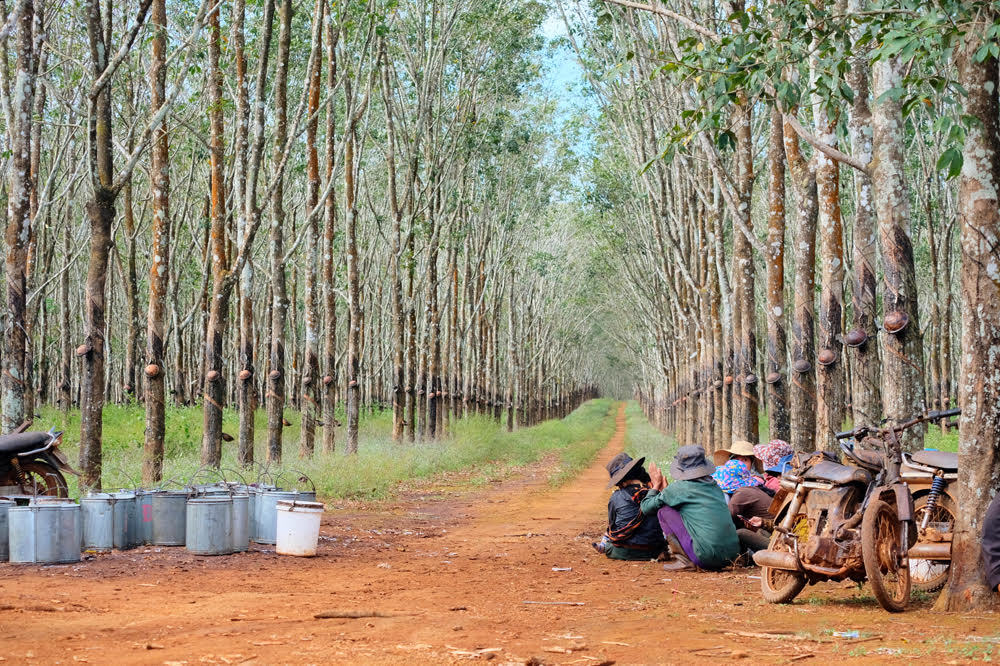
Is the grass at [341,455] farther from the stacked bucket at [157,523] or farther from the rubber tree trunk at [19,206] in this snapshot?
the rubber tree trunk at [19,206]

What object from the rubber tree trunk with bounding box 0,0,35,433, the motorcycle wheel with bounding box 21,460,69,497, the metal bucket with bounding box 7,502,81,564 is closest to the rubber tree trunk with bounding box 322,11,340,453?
the rubber tree trunk with bounding box 0,0,35,433

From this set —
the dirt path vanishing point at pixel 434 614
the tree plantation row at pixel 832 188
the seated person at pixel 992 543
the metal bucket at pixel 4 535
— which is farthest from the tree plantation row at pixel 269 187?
the seated person at pixel 992 543

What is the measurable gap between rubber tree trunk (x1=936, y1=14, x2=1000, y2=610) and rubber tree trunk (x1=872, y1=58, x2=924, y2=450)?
7.28 ft

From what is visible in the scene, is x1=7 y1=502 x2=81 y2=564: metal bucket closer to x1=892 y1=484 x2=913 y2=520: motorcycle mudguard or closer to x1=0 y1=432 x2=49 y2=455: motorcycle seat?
x1=0 y1=432 x2=49 y2=455: motorcycle seat

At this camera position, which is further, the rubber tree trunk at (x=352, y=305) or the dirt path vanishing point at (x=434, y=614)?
the rubber tree trunk at (x=352, y=305)

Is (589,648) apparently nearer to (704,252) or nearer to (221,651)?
(221,651)

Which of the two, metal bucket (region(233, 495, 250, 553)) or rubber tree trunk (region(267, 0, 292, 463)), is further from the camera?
rubber tree trunk (region(267, 0, 292, 463))

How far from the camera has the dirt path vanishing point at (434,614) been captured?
501 cm

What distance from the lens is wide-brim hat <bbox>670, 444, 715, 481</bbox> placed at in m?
8.73

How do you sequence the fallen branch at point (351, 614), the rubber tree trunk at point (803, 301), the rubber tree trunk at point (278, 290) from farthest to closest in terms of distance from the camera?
the rubber tree trunk at point (278, 290) → the rubber tree trunk at point (803, 301) → the fallen branch at point (351, 614)

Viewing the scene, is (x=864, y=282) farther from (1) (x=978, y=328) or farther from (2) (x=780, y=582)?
(2) (x=780, y=582)

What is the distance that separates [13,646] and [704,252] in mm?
18397

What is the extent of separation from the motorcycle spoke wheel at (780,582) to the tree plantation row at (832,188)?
91cm

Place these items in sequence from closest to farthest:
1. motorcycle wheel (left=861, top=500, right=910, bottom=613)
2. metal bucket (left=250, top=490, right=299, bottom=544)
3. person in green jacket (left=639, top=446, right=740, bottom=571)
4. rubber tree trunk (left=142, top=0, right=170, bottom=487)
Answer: motorcycle wheel (left=861, top=500, right=910, bottom=613) < person in green jacket (left=639, top=446, right=740, bottom=571) < metal bucket (left=250, top=490, right=299, bottom=544) < rubber tree trunk (left=142, top=0, right=170, bottom=487)
